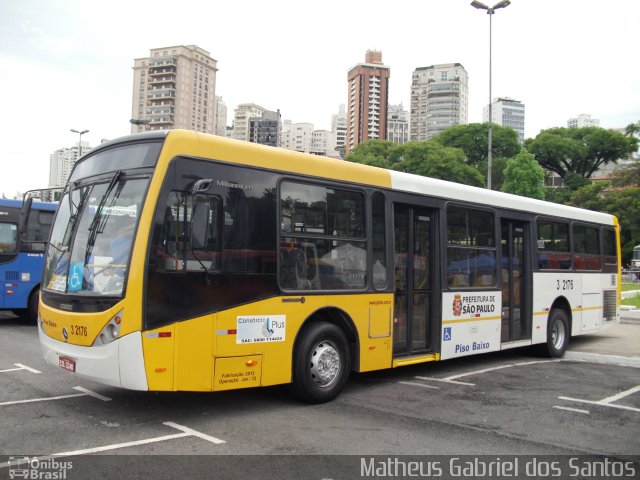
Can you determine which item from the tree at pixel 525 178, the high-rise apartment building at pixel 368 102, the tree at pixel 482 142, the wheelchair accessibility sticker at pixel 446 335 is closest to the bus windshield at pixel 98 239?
the wheelchair accessibility sticker at pixel 446 335

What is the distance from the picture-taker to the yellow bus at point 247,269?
5.32 meters

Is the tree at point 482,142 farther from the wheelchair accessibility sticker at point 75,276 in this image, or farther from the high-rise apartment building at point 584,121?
the high-rise apartment building at point 584,121

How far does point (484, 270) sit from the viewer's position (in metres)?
9.28

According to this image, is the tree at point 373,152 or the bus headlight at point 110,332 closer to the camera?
the bus headlight at point 110,332

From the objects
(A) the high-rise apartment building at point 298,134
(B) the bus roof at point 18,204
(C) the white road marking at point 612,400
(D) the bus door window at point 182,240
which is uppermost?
(A) the high-rise apartment building at point 298,134

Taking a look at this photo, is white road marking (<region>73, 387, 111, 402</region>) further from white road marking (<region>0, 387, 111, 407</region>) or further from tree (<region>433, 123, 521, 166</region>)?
tree (<region>433, 123, 521, 166</region>)

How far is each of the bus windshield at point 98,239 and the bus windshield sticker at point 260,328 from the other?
1315 mm

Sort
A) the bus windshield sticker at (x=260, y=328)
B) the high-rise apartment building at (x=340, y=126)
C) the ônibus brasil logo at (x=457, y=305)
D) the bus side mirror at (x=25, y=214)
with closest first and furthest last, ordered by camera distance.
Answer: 1. the bus windshield sticker at (x=260, y=328)
2. the bus side mirror at (x=25, y=214)
3. the ônibus brasil logo at (x=457, y=305)
4. the high-rise apartment building at (x=340, y=126)

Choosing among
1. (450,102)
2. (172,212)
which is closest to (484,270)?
(172,212)

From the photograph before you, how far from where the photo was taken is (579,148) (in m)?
59.6

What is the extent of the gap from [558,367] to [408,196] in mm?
4425

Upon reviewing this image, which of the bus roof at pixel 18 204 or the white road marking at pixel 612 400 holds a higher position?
the bus roof at pixel 18 204

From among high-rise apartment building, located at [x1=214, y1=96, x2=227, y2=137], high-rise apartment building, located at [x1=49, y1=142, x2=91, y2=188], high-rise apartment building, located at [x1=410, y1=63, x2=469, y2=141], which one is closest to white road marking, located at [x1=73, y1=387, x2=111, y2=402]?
high-rise apartment building, located at [x1=49, y1=142, x2=91, y2=188]

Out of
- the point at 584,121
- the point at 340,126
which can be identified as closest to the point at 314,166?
the point at 340,126
